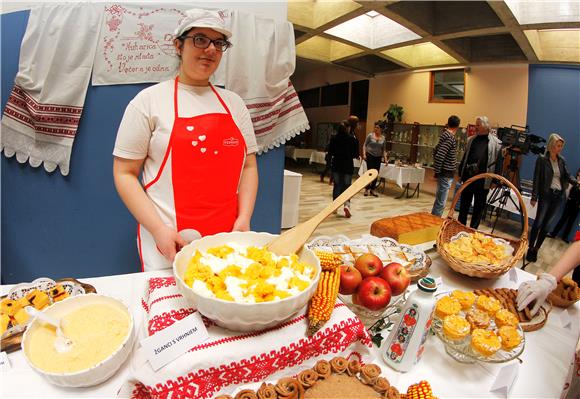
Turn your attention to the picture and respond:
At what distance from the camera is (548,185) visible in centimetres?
395

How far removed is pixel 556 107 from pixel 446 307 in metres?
7.09

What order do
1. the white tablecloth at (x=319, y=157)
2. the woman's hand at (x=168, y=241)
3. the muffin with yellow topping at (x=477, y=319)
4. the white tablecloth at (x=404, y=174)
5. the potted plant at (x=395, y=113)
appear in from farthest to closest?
the white tablecloth at (x=319, y=157) → the potted plant at (x=395, y=113) → the white tablecloth at (x=404, y=174) → the woman's hand at (x=168, y=241) → the muffin with yellow topping at (x=477, y=319)

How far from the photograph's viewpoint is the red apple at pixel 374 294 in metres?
0.83

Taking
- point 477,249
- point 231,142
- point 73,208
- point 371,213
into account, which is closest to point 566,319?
point 477,249

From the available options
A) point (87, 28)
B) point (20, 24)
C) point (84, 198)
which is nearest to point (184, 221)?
point (84, 198)

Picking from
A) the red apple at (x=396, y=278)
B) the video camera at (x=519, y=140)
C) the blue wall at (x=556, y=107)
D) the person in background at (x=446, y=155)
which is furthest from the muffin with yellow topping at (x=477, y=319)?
the blue wall at (x=556, y=107)

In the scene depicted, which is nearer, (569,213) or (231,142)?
(231,142)

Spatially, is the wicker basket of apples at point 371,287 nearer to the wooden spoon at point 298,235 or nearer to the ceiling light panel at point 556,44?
the wooden spoon at point 298,235

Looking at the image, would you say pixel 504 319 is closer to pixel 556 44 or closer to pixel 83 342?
pixel 83 342

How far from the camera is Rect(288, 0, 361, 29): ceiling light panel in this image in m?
5.16

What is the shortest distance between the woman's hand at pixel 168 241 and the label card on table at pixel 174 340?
328 millimetres

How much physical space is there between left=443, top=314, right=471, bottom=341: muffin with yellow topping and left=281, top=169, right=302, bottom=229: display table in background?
3.28 m

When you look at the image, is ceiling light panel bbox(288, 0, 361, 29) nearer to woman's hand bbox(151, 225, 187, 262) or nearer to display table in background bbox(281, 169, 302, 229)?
display table in background bbox(281, 169, 302, 229)

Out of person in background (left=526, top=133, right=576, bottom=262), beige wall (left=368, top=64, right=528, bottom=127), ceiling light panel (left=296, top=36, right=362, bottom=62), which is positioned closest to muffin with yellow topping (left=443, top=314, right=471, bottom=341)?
person in background (left=526, top=133, right=576, bottom=262)
